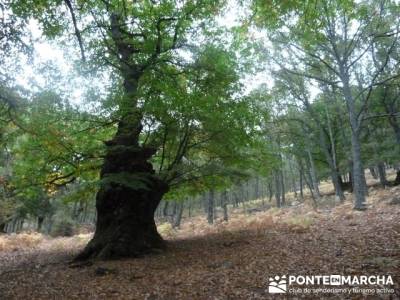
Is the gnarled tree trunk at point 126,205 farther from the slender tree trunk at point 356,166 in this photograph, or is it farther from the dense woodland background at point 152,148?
the slender tree trunk at point 356,166

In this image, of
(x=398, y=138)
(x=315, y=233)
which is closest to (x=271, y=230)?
(x=315, y=233)

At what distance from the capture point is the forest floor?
281 inches

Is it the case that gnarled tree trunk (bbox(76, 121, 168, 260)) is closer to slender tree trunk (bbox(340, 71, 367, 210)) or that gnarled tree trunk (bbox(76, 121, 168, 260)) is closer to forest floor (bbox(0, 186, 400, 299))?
forest floor (bbox(0, 186, 400, 299))

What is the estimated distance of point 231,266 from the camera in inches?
348

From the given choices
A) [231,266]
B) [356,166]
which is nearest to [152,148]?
[231,266]

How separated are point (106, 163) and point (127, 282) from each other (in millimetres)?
5569

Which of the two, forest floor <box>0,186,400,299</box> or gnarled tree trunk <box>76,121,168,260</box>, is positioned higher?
gnarled tree trunk <box>76,121,168,260</box>

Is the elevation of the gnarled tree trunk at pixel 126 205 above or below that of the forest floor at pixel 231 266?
above

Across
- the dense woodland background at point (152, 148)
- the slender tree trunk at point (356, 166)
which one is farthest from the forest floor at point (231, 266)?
the slender tree trunk at point (356, 166)

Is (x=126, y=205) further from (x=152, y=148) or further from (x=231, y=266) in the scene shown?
(x=231, y=266)

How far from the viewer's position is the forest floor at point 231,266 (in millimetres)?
7125

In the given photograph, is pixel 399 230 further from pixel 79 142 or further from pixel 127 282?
pixel 79 142

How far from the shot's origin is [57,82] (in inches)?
442

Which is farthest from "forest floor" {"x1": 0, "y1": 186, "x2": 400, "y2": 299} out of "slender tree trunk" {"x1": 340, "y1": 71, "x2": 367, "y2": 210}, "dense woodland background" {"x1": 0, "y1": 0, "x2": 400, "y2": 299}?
"slender tree trunk" {"x1": 340, "y1": 71, "x2": 367, "y2": 210}
